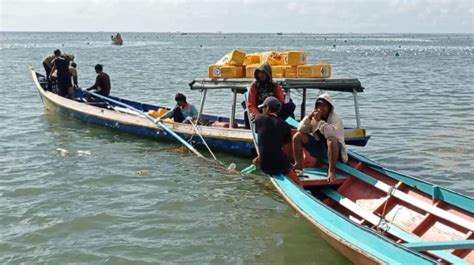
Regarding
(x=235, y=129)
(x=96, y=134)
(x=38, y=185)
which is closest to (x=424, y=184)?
(x=235, y=129)

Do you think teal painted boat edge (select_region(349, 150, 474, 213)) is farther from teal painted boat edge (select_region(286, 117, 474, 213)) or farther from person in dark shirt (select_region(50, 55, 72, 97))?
person in dark shirt (select_region(50, 55, 72, 97))

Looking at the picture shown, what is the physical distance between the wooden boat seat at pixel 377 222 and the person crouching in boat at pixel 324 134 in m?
0.25

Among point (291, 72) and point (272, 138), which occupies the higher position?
point (291, 72)

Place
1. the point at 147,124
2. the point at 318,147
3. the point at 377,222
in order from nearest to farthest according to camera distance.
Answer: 1. the point at 377,222
2. the point at 318,147
3. the point at 147,124

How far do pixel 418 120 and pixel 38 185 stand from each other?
1253 centimetres

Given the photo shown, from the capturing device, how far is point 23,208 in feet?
31.2

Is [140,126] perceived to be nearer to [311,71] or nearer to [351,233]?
[311,71]

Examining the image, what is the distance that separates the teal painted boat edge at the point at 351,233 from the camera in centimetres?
545

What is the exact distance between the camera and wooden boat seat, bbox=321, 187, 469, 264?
621cm

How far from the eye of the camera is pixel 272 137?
26.6ft

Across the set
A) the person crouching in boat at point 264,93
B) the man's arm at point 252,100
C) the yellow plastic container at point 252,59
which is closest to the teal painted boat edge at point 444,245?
the person crouching in boat at point 264,93

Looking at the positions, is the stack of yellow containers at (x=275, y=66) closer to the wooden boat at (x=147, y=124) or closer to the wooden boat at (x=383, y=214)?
the wooden boat at (x=147, y=124)

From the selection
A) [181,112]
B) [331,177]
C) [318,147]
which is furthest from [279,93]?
[181,112]

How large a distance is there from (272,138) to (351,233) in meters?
2.27
